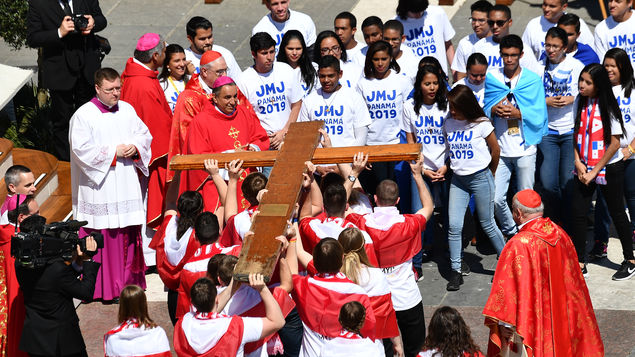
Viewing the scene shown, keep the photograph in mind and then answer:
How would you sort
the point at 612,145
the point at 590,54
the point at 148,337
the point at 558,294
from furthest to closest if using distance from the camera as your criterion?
the point at 590,54, the point at 612,145, the point at 558,294, the point at 148,337

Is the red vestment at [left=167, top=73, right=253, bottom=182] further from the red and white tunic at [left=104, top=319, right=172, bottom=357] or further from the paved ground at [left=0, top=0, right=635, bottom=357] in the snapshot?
the red and white tunic at [left=104, top=319, right=172, bottom=357]

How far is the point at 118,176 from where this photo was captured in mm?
9836

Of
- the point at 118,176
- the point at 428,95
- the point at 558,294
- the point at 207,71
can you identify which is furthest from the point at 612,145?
the point at 118,176

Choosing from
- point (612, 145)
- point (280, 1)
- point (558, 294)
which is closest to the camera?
point (558, 294)

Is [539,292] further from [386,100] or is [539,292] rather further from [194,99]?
[194,99]

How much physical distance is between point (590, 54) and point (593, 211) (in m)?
1.71

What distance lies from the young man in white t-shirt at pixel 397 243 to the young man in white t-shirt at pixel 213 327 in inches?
54.6

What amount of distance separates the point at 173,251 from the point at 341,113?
258 cm

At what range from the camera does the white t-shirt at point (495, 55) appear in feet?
35.2

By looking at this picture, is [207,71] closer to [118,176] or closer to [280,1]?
[118,176]

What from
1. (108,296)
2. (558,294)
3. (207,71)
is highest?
(207,71)

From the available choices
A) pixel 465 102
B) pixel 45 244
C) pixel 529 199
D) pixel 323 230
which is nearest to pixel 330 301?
pixel 323 230

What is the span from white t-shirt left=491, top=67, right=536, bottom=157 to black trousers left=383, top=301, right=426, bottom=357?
2474mm

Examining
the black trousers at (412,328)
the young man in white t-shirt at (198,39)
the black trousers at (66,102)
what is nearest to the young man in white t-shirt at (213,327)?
the black trousers at (412,328)
